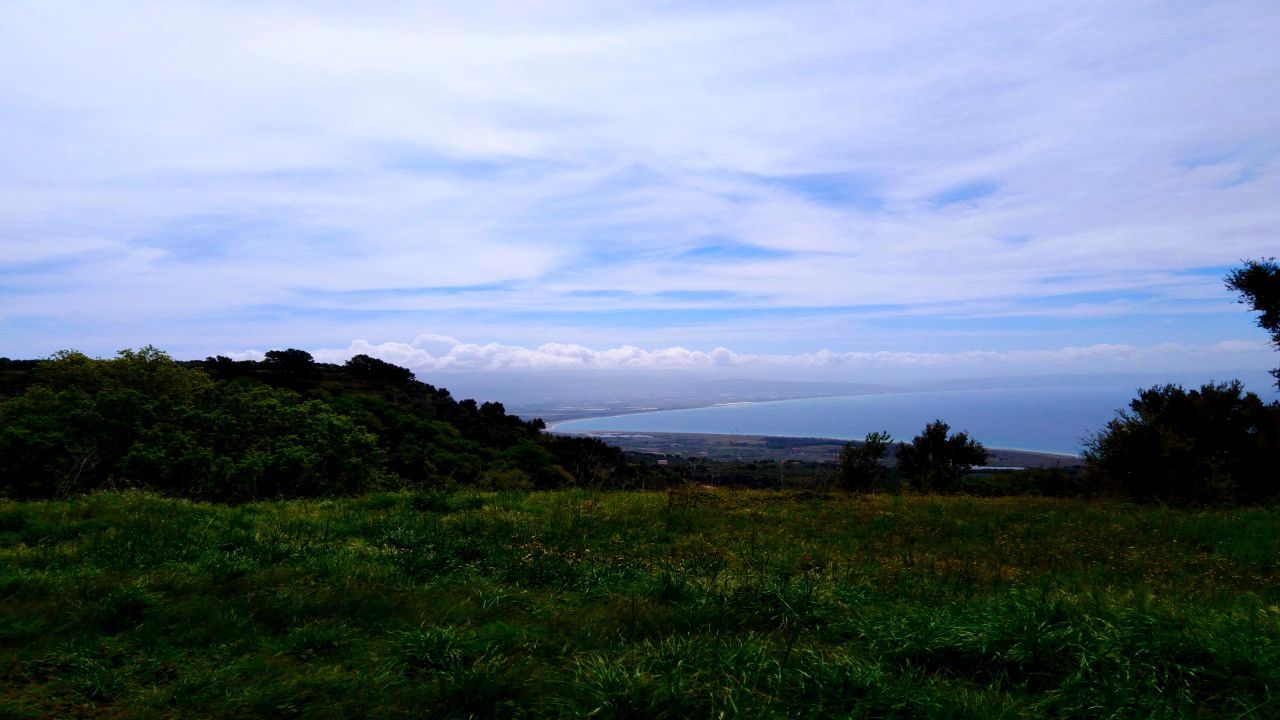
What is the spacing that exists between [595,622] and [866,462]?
90.2ft

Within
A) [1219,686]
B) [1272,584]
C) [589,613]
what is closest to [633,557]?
[589,613]

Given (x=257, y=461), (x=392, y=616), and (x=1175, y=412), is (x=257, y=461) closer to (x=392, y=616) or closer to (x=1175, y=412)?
(x=392, y=616)

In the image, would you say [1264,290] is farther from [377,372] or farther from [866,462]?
[377,372]

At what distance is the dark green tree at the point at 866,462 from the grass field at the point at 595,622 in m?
19.5

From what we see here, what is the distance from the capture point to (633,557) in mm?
8711

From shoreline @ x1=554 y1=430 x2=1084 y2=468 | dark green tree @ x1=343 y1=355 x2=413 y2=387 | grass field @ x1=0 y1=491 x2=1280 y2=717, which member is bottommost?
shoreline @ x1=554 y1=430 x2=1084 y2=468

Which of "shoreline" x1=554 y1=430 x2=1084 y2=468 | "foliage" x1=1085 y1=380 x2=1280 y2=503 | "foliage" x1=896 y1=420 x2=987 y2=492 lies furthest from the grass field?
"shoreline" x1=554 y1=430 x2=1084 y2=468

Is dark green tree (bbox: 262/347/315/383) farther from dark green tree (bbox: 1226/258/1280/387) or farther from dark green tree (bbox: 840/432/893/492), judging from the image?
dark green tree (bbox: 1226/258/1280/387)

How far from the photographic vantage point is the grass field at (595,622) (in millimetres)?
4102

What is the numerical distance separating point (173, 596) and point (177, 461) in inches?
615

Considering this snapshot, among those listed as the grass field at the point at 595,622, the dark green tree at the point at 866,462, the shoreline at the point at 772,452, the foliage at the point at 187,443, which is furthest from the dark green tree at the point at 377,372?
the grass field at the point at 595,622

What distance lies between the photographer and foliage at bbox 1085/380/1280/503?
2000cm

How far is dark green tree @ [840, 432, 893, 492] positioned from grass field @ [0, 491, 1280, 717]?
64.0ft

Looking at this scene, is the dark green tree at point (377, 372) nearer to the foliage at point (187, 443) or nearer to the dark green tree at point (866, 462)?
the foliage at point (187, 443)
